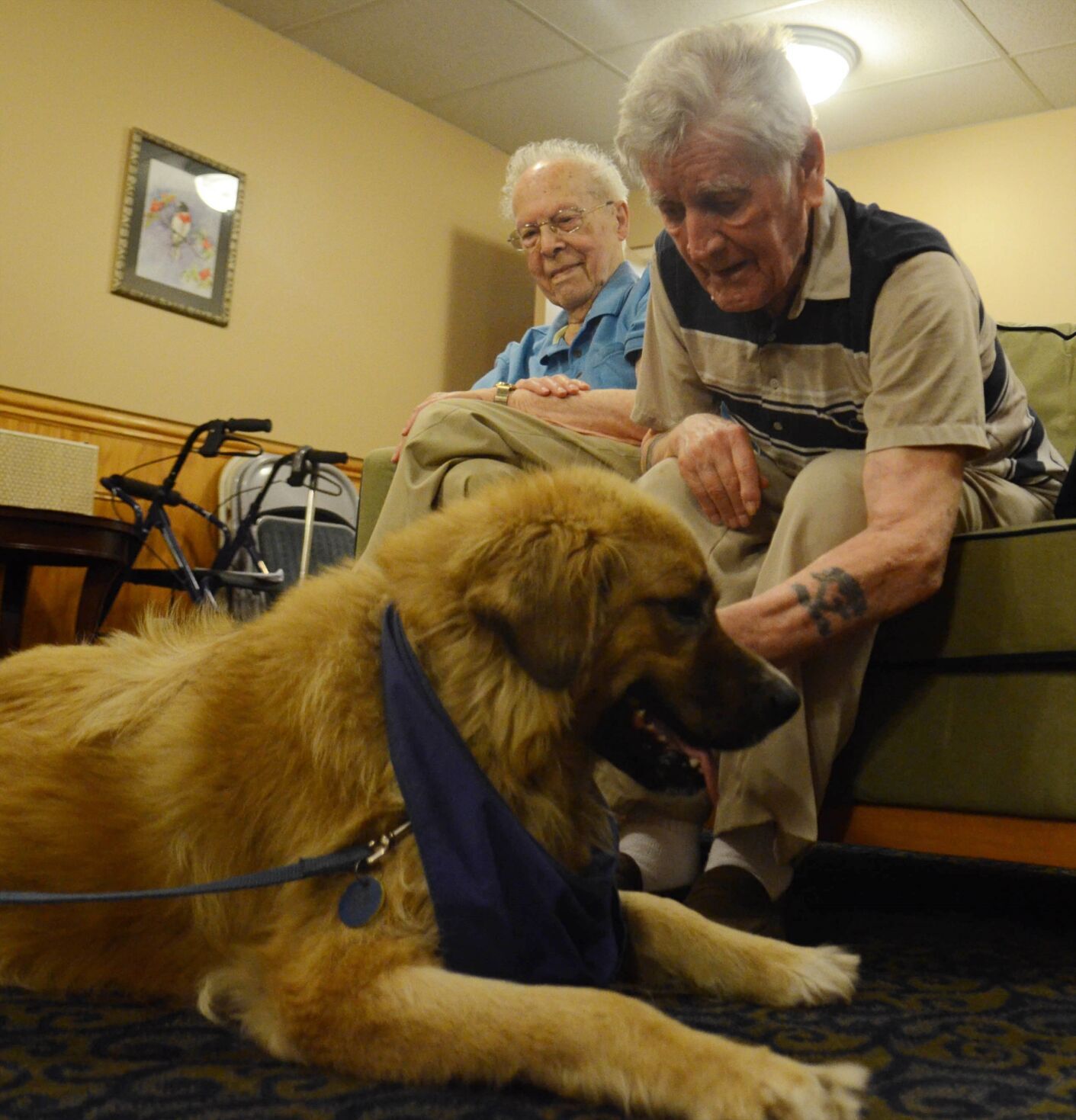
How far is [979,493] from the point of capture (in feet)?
6.51

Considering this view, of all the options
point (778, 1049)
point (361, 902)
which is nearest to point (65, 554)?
point (361, 902)

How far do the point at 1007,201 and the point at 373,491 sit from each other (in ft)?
14.6

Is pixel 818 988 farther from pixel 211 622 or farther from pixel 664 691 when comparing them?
pixel 211 622

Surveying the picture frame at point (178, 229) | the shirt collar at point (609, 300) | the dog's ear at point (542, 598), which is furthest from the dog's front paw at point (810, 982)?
the picture frame at point (178, 229)

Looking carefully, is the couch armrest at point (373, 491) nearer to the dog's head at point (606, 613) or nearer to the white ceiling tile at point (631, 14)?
the dog's head at point (606, 613)

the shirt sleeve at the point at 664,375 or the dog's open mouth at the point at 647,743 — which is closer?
the dog's open mouth at the point at 647,743

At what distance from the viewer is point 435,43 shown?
215 inches

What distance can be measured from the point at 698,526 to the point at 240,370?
3800 millimetres

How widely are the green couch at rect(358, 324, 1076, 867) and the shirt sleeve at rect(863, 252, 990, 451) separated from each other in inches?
8.9

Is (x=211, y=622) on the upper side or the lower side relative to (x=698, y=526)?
lower

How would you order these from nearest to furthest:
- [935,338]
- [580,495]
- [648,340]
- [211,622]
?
1. [580,495]
2. [211,622]
3. [935,338]
4. [648,340]

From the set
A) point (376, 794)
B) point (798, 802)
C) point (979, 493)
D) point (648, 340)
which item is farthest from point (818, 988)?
point (648, 340)

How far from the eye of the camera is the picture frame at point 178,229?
4.89 meters

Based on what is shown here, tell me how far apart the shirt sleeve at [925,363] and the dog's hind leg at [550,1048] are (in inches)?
40.4
